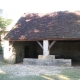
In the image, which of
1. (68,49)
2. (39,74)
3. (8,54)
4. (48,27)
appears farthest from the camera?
(68,49)

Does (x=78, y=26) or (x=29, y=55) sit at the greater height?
(x=78, y=26)

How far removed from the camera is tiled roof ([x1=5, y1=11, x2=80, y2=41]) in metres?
17.2

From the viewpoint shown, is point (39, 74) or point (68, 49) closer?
point (39, 74)

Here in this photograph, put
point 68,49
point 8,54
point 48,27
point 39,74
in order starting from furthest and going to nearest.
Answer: point 68,49 < point 48,27 < point 8,54 < point 39,74

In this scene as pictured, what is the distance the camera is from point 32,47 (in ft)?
75.9

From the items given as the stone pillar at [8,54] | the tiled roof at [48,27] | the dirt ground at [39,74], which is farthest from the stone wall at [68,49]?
the dirt ground at [39,74]

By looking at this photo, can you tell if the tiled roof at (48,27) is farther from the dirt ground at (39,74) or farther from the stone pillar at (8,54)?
the dirt ground at (39,74)

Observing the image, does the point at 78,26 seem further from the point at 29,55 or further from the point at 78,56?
the point at 29,55

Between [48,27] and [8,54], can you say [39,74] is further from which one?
[48,27]

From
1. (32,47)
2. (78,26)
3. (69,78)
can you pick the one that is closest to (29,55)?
(32,47)

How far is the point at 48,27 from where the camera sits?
18391mm

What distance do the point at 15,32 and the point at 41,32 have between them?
108 inches

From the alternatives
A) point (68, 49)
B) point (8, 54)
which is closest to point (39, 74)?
point (8, 54)

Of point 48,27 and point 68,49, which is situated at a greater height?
point 48,27
